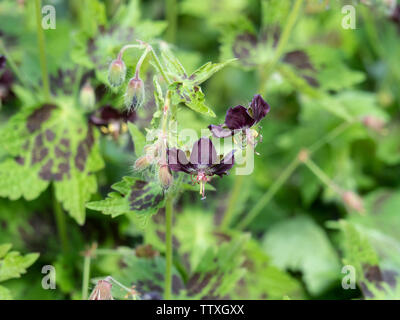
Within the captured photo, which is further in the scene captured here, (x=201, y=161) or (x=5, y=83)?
(x=5, y=83)

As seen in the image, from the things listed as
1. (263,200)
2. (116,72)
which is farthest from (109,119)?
(263,200)

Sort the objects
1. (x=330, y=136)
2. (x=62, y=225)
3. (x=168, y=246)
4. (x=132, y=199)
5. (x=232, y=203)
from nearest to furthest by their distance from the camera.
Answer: (x=132, y=199) → (x=168, y=246) → (x=62, y=225) → (x=232, y=203) → (x=330, y=136)

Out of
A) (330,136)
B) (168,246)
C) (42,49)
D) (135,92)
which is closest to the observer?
(135,92)

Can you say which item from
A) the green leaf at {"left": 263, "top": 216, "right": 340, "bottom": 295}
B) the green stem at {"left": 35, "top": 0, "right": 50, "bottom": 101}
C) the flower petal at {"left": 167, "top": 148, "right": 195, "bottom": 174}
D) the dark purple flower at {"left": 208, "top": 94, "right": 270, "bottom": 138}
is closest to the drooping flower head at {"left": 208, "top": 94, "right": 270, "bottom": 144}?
the dark purple flower at {"left": 208, "top": 94, "right": 270, "bottom": 138}

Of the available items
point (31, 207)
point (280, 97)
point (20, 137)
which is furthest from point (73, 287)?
point (280, 97)

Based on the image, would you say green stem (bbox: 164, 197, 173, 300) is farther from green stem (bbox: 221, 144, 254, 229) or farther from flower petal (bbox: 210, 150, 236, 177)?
green stem (bbox: 221, 144, 254, 229)

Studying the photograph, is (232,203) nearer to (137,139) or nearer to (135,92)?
(137,139)
